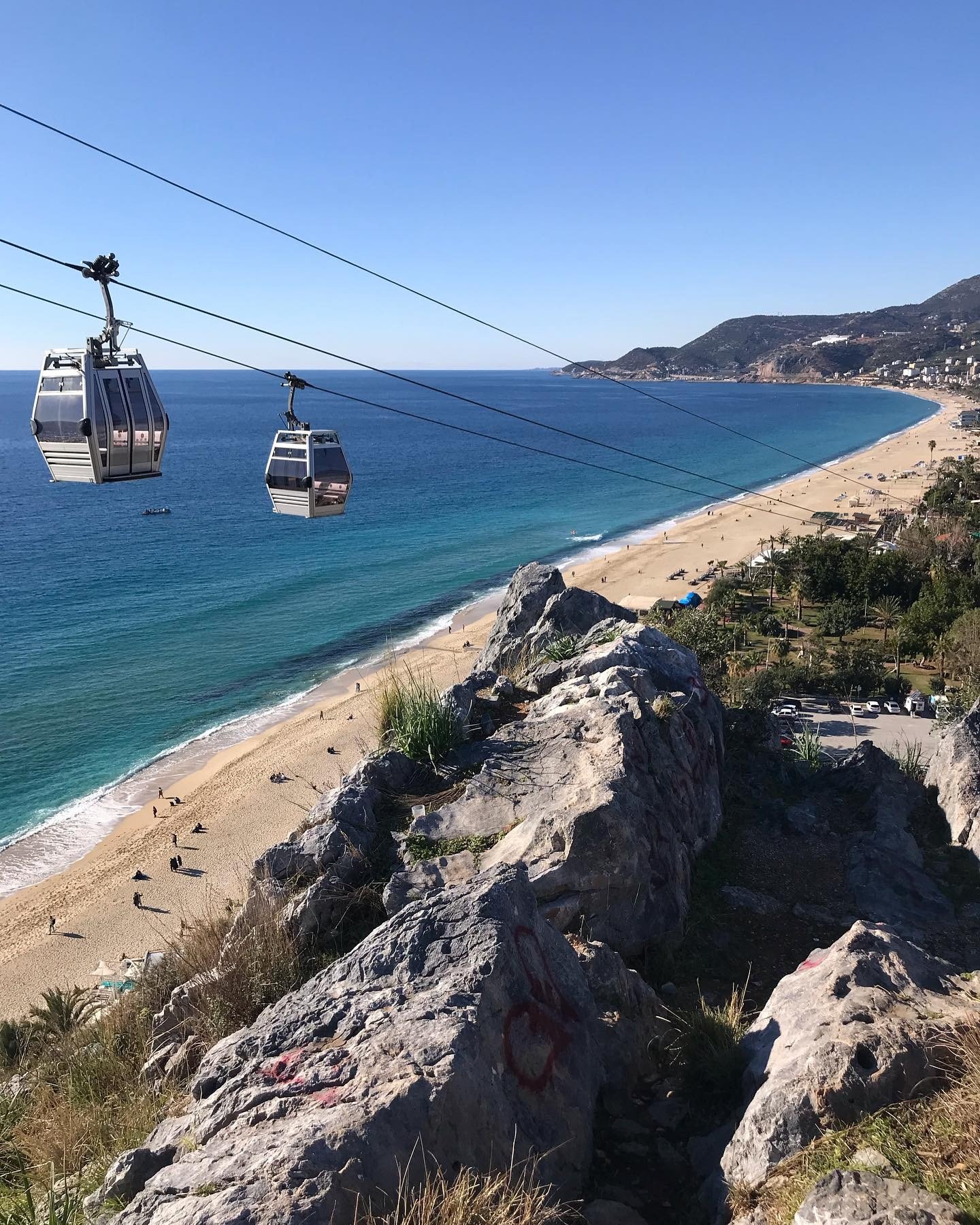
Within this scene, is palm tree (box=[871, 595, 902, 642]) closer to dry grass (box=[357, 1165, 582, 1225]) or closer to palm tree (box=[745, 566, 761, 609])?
palm tree (box=[745, 566, 761, 609])

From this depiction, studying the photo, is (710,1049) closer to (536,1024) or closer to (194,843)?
(536,1024)

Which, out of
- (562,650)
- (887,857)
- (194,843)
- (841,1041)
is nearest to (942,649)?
(887,857)

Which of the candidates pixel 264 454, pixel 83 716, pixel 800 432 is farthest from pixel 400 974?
pixel 800 432

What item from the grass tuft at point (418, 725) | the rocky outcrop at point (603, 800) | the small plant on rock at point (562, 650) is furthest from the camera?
the small plant on rock at point (562, 650)

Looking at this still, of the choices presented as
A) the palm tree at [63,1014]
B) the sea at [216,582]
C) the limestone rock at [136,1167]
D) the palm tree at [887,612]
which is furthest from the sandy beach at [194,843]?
the palm tree at [887,612]

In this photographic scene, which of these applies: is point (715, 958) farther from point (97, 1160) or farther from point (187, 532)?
point (187, 532)

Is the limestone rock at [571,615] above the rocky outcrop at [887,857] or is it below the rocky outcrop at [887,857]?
above

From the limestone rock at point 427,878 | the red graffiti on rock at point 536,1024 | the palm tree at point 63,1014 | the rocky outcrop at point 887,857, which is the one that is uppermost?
the red graffiti on rock at point 536,1024

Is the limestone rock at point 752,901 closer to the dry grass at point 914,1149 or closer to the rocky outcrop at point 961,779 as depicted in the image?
the rocky outcrop at point 961,779
